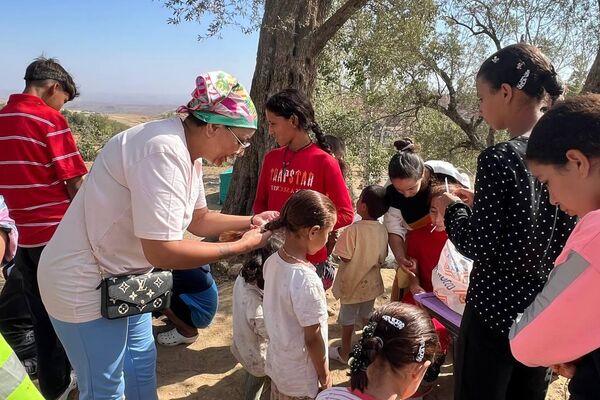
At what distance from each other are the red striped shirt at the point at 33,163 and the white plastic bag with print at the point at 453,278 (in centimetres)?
220

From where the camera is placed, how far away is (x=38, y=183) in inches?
108

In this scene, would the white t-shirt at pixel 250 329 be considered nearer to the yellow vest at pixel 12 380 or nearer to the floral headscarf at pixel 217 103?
the floral headscarf at pixel 217 103

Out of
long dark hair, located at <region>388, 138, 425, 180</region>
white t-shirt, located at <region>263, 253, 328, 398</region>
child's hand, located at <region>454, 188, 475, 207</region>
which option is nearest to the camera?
white t-shirt, located at <region>263, 253, 328, 398</region>

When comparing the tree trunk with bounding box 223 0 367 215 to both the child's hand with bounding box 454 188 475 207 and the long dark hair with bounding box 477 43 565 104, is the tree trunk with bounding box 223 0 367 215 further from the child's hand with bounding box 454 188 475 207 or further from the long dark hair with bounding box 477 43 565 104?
the long dark hair with bounding box 477 43 565 104

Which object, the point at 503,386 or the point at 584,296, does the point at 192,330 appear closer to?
the point at 503,386

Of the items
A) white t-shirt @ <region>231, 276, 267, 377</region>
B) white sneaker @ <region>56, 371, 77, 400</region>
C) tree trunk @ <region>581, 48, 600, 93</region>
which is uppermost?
tree trunk @ <region>581, 48, 600, 93</region>

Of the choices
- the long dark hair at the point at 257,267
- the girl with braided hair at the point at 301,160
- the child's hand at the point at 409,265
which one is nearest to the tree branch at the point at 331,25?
the girl with braided hair at the point at 301,160

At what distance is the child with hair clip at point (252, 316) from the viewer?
8.66 feet

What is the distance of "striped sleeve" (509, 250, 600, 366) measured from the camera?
1.05 m

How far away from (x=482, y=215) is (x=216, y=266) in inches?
160

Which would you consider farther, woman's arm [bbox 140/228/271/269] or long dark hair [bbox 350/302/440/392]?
woman's arm [bbox 140/228/271/269]

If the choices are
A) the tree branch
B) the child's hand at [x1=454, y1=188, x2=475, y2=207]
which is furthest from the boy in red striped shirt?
the tree branch

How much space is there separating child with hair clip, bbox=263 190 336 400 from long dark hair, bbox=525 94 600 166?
1.11 m

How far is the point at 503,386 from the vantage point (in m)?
1.88
